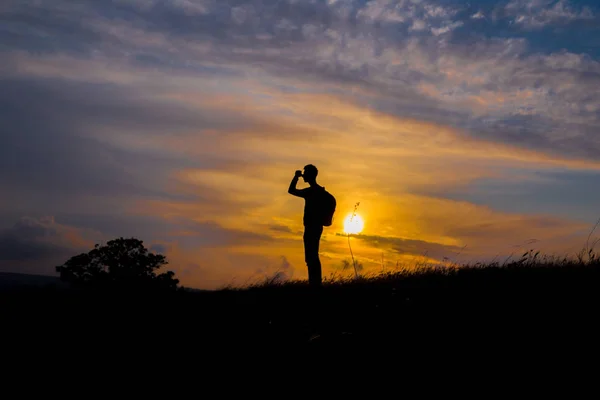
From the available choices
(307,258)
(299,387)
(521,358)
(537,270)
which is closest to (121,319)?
(307,258)

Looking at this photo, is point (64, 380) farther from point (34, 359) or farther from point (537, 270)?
point (537, 270)

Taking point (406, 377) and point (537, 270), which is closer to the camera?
point (406, 377)

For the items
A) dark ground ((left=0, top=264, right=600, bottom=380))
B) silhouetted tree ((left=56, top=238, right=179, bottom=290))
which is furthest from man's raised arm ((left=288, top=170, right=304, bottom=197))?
silhouetted tree ((left=56, top=238, right=179, bottom=290))

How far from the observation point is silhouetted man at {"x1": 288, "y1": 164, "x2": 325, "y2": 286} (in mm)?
13961

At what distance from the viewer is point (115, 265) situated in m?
25.6

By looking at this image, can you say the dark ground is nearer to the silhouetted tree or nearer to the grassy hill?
the grassy hill

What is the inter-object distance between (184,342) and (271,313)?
7.48 ft

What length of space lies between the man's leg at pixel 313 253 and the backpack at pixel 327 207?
265mm

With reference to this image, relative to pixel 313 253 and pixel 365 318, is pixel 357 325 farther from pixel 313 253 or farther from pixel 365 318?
pixel 313 253

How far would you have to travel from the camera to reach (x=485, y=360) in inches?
285

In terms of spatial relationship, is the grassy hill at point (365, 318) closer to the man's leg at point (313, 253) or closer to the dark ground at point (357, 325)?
the dark ground at point (357, 325)

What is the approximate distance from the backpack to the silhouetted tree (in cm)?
1191

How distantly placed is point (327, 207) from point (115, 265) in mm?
14684

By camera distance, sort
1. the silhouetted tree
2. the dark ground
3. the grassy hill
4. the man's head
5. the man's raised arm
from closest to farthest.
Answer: the dark ground
the grassy hill
the man's raised arm
the man's head
the silhouetted tree
